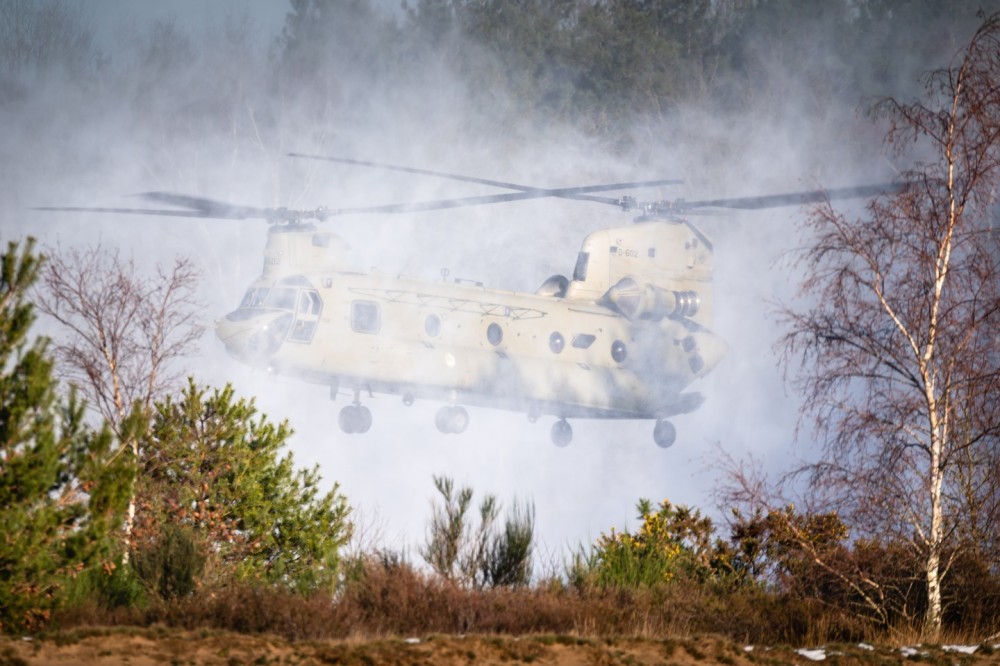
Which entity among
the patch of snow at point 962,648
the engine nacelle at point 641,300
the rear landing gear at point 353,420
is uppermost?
the engine nacelle at point 641,300

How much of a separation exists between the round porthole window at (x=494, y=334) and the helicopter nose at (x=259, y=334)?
380cm

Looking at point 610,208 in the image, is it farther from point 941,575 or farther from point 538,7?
point 941,575

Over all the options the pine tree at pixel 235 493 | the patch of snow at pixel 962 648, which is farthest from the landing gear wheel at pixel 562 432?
the patch of snow at pixel 962 648

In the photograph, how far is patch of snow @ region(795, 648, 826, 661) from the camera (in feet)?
42.5

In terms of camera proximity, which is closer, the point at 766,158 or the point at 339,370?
the point at 339,370

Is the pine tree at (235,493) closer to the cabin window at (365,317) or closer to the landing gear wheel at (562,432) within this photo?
the cabin window at (365,317)

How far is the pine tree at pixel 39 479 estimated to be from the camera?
40.4 ft

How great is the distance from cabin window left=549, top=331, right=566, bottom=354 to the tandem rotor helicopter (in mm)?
30

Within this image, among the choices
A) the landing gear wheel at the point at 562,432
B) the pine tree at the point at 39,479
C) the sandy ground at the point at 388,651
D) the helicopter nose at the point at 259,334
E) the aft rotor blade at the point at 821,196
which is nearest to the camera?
the sandy ground at the point at 388,651

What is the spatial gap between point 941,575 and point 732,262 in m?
26.5

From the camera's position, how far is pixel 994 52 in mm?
14711

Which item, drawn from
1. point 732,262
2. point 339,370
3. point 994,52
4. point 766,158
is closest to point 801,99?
point 766,158

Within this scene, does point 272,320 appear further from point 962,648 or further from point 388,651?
point 962,648

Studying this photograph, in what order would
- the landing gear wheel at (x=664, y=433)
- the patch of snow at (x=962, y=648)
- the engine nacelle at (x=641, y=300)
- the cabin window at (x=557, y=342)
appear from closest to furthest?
1. the patch of snow at (x=962, y=648)
2. the cabin window at (x=557, y=342)
3. the engine nacelle at (x=641, y=300)
4. the landing gear wheel at (x=664, y=433)
